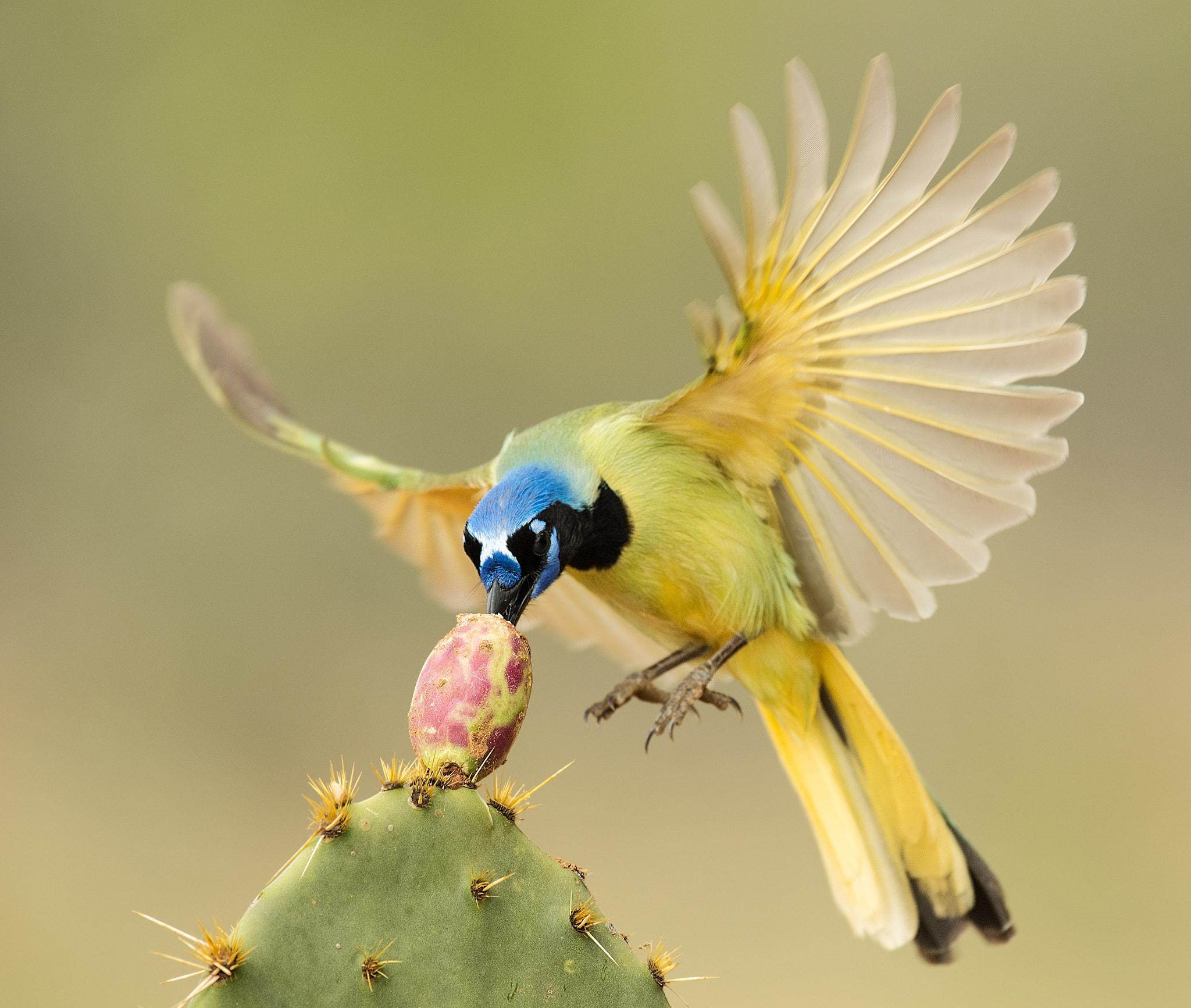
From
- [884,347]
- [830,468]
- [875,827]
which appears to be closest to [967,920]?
[875,827]

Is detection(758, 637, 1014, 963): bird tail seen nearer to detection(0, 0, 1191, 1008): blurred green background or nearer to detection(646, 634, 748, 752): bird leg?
detection(646, 634, 748, 752): bird leg

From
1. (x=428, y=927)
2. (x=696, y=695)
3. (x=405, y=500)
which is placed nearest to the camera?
(x=428, y=927)

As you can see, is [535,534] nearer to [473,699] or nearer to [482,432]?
[473,699]

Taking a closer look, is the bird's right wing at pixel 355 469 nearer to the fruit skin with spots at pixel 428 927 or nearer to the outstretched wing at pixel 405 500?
the outstretched wing at pixel 405 500

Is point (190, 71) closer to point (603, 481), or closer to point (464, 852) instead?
point (603, 481)

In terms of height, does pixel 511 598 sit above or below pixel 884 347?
below

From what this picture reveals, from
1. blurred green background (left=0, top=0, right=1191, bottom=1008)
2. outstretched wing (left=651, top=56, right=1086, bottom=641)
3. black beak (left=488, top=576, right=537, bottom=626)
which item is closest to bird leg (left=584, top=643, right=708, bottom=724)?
black beak (left=488, top=576, right=537, bottom=626)
